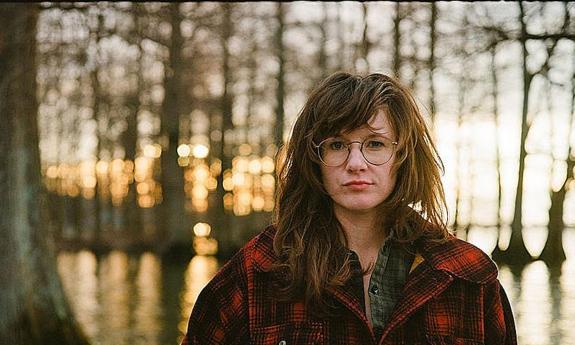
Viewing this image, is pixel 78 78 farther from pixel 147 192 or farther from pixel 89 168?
pixel 89 168

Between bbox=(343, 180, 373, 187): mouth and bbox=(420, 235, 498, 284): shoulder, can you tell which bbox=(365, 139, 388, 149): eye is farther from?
bbox=(420, 235, 498, 284): shoulder

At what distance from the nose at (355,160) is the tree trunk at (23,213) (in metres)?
6.65

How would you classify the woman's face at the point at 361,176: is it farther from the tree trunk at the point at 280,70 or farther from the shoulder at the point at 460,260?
the tree trunk at the point at 280,70

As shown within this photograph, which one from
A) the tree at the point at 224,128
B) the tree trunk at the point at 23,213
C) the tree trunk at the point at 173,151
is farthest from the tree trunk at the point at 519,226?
the tree trunk at the point at 23,213

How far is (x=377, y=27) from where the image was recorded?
2177 centimetres

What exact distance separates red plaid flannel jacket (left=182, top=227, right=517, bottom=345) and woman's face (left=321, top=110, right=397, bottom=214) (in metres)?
0.30

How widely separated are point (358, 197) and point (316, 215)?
0.76ft

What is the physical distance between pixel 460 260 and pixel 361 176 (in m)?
0.49

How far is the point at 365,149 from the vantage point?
113 inches

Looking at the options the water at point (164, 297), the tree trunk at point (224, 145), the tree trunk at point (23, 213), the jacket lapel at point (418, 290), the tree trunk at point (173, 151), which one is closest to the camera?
the jacket lapel at point (418, 290)

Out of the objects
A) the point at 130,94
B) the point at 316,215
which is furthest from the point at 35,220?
the point at 130,94

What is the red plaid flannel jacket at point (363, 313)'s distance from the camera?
2816mm

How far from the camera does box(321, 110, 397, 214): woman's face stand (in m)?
2.84

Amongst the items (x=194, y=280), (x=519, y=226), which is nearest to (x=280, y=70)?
(x=519, y=226)
